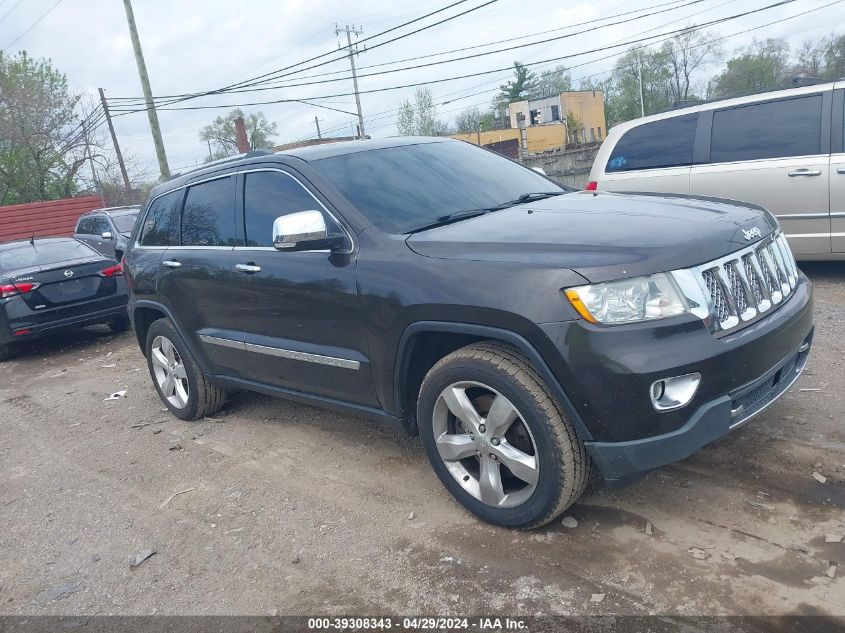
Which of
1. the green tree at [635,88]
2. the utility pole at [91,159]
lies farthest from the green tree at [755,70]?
the utility pole at [91,159]

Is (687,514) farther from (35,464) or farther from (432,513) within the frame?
(35,464)

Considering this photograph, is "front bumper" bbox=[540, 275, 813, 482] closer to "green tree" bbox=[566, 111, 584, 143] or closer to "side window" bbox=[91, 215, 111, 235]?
"side window" bbox=[91, 215, 111, 235]

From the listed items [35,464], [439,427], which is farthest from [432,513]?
[35,464]

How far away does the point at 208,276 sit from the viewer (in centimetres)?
469

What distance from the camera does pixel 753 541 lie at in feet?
9.87

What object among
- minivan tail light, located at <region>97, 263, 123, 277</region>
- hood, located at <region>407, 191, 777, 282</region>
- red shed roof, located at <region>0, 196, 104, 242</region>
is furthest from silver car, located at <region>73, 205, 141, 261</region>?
red shed roof, located at <region>0, 196, 104, 242</region>

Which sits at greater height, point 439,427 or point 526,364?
point 526,364

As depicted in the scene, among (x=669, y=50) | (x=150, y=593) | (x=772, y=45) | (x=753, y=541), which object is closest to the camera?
(x=753, y=541)

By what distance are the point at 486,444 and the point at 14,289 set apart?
748cm

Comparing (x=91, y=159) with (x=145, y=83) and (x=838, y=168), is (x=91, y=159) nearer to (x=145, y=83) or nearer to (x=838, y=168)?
(x=145, y=83)

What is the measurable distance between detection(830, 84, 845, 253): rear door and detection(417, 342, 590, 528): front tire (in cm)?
491

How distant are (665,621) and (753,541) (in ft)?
2.21

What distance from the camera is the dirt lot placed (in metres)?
2.87

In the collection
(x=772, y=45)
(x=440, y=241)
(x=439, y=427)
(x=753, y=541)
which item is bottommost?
(x=753, y=541)
